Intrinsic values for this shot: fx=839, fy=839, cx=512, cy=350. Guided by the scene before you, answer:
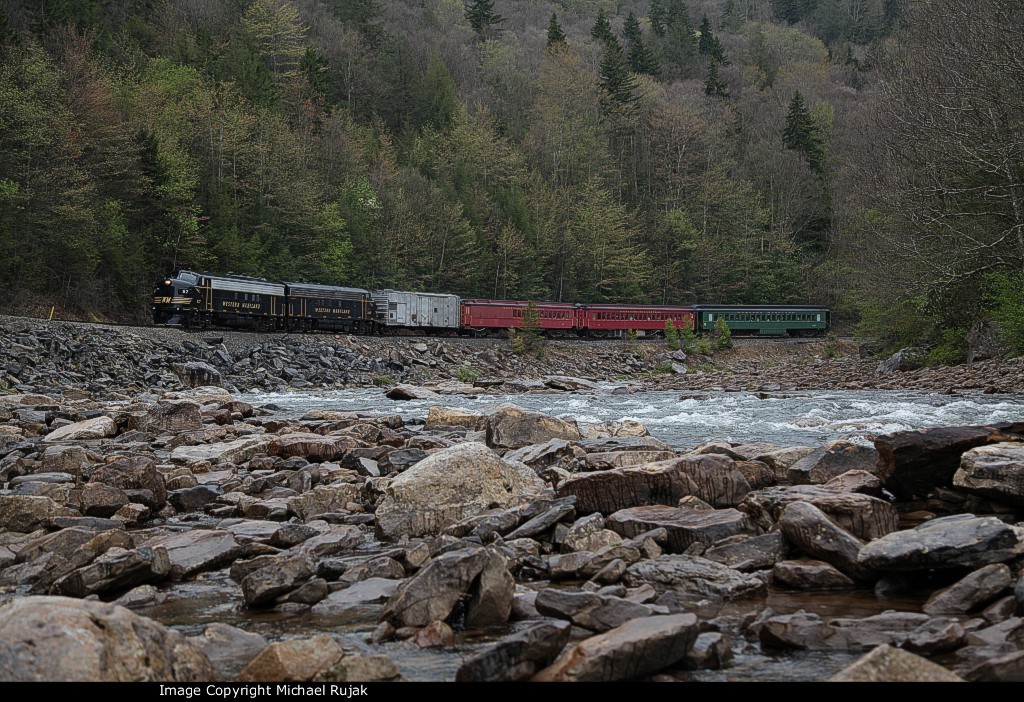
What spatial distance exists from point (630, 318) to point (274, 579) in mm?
48567

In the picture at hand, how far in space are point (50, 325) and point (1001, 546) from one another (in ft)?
97.9

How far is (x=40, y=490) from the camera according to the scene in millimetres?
8805

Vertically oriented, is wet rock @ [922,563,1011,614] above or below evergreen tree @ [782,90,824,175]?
below

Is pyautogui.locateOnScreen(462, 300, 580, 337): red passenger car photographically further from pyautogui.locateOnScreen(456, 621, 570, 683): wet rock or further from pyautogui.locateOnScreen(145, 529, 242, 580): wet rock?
pyautogui.locateOnScreen(456, 621, 570, 683): wet rock

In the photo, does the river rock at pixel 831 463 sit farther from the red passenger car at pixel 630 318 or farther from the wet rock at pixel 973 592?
the red passenger car at pixel 630 318

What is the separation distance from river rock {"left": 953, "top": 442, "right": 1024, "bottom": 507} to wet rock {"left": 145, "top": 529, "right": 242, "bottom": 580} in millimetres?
6168

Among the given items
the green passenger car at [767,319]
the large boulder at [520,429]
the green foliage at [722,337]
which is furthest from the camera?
the green passenger car at [767,319]

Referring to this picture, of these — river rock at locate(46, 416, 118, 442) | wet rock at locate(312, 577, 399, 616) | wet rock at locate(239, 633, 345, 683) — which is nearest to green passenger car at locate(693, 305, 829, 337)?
river rock at locate(46, 416, 118, 442)

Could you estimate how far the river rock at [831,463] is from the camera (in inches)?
339

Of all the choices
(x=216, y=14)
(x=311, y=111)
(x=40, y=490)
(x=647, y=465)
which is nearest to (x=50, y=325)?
(x=40, y=490)

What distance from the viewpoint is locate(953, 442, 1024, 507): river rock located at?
21.9 feet

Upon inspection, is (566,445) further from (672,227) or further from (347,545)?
(672,227)

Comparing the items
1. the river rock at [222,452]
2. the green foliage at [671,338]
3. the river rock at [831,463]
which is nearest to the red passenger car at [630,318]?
the green foliage at [671,338]

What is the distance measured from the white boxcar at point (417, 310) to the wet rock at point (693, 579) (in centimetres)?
3966
